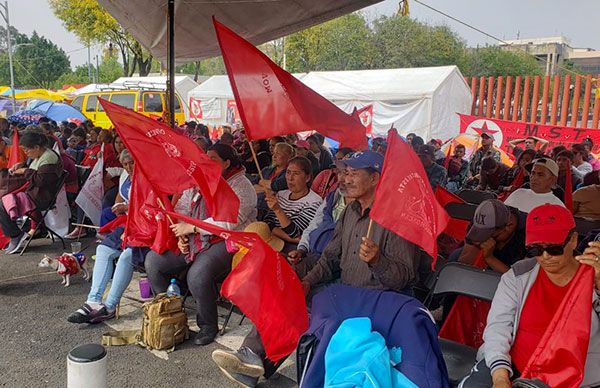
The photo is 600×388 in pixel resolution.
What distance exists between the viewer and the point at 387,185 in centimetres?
299

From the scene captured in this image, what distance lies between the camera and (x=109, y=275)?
191 inches

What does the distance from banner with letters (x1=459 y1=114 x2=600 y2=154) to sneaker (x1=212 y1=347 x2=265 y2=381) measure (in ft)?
42.6

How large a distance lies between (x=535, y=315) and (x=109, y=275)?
3.62m

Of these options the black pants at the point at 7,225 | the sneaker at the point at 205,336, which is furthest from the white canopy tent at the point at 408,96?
the sneaker at the point at 205,336

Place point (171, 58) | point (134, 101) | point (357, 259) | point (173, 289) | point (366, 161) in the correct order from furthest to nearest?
1. point (134, 101)
2. point (171, 58)
3. point (173, 289)
4. point (366, 161)
5. point (357, 259)

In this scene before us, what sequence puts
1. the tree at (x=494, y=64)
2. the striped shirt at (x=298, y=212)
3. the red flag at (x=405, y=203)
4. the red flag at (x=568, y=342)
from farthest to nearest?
the tree at (x=494, y=64) < the striped shirt at (x=298, y=212) < the red flag at (x=405, y=203) < the red flag at (x=568, y=342)

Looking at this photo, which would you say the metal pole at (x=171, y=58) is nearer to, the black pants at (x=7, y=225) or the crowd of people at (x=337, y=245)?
the crowd of people at (x=337, y=245)

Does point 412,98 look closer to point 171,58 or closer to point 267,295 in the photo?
point 171,58

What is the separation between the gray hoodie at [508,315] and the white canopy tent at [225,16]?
4250mm

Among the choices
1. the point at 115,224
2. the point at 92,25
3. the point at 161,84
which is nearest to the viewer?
the point at 115,224

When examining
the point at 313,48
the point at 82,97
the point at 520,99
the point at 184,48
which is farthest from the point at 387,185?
the point at 313,48

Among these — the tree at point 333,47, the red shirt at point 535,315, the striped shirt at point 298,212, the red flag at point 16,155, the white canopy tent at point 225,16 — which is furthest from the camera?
the tree at point 333,47

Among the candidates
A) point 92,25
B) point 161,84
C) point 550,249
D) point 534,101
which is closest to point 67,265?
point 550,249

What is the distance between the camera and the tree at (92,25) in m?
30.3
